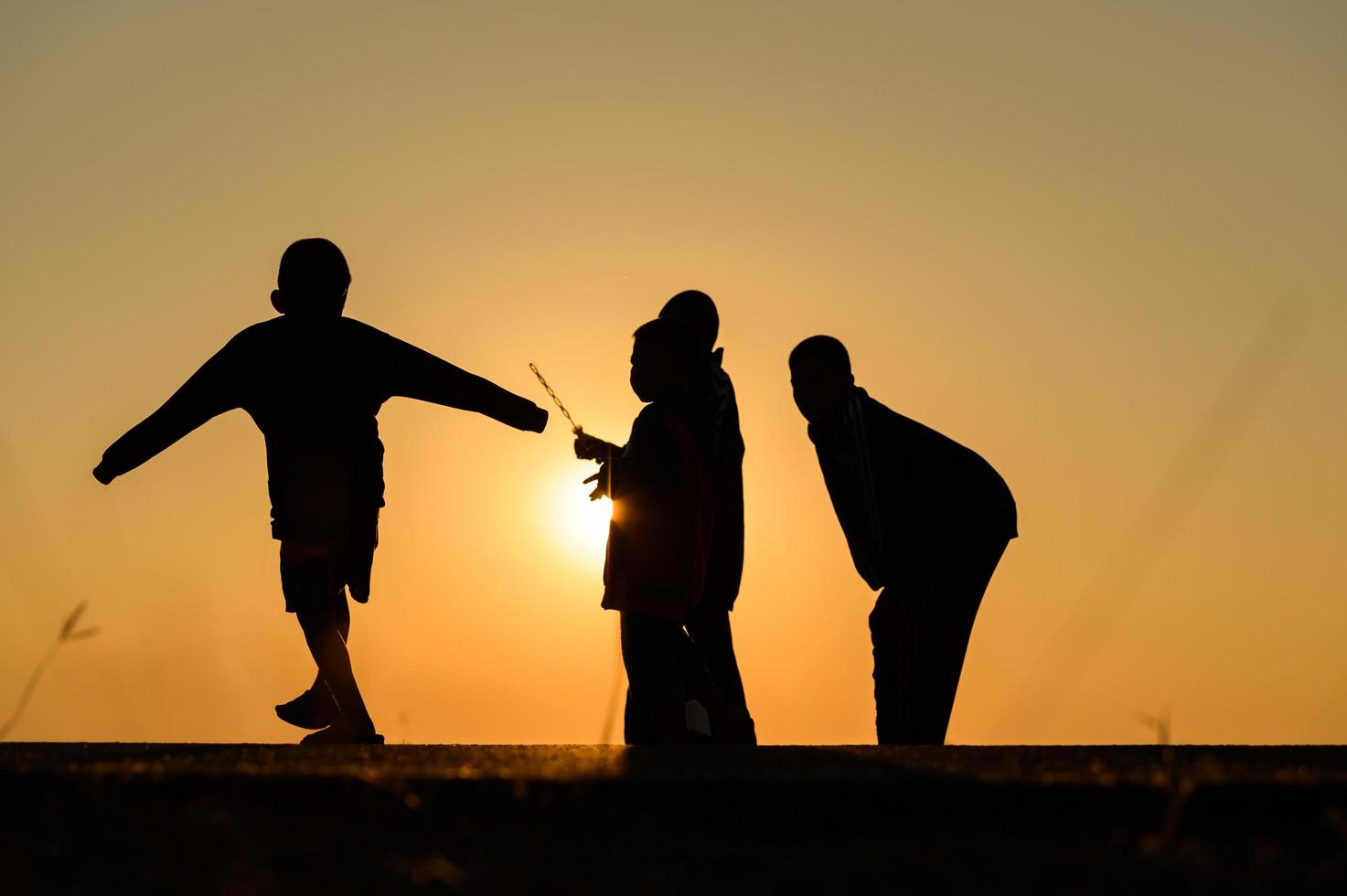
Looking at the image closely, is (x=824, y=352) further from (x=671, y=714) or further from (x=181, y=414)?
(x=181, y=414)

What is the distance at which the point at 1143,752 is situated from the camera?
4.00m

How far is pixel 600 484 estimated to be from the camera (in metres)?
5.91

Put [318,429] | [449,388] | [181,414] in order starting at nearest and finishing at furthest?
[318,429] → [181,414] → [449,388]

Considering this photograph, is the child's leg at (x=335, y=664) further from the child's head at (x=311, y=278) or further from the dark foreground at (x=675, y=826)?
the dark foreground at (x=675, y=826)

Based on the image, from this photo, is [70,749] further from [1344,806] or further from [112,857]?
[1344,806]

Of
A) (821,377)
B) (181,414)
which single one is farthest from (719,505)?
(181,414)

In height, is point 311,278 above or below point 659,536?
above

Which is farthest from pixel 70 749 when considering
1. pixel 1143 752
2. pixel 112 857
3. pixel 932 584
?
pixel 932 584

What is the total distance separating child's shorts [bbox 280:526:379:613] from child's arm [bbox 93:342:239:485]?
66cm

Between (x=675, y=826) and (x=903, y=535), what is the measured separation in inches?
145

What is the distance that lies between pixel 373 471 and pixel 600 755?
2.58 m

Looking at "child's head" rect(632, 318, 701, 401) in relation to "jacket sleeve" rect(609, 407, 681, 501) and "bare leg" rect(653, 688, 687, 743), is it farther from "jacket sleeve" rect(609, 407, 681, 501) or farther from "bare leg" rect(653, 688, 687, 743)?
"bare leg" rect(653, 688, 687, 743)

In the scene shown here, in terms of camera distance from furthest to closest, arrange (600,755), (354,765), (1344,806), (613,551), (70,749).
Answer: (613,551) < (70,749) < (600,755) < (354,765) < (1344,806)

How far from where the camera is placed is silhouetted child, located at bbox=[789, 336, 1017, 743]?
633cm
